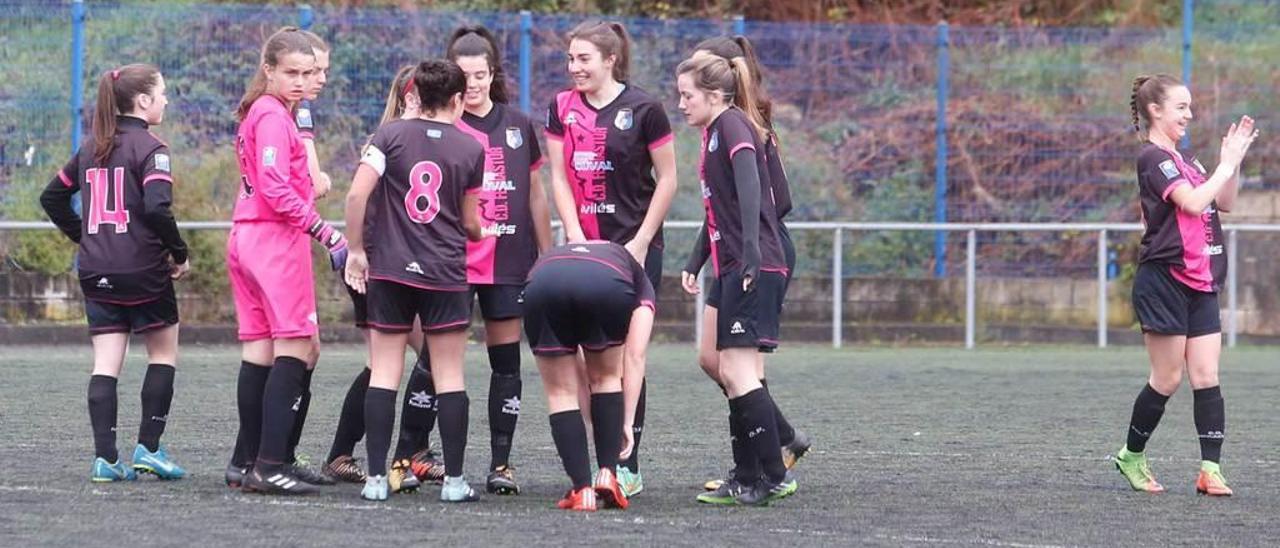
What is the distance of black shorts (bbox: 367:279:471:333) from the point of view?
732cm

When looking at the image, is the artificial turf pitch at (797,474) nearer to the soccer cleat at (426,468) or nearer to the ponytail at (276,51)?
the soccer cleat at (426,468)

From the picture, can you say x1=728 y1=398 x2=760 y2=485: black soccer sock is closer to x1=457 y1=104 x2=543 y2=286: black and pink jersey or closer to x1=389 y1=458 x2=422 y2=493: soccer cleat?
x1=457 y1=104 x2=543 y2=286: black and pink jersey

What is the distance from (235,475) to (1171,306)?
3878 mm

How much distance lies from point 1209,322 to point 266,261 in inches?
153

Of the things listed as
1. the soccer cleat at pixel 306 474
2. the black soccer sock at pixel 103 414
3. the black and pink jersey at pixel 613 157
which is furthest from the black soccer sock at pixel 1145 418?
the black soccer sock at pixel 103 414

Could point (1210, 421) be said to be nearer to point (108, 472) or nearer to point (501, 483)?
point (501, 483)

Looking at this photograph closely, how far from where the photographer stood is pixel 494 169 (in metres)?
7.92

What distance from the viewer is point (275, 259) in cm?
749

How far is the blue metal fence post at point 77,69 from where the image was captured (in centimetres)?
1688

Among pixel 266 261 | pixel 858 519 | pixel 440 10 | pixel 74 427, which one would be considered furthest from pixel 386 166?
pixel 440 10

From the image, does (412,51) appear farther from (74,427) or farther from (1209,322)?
(1209,322)

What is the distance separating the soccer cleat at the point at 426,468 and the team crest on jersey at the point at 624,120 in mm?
1569

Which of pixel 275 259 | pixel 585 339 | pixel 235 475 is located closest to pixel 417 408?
pixel 235 475

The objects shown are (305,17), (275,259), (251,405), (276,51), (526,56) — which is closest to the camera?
(275,259)
